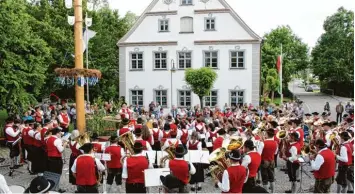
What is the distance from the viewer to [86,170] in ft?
24.7

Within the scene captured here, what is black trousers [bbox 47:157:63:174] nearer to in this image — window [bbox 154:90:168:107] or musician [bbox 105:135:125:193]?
musician [bbox 105:135:125:193]

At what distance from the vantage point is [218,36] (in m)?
30.0

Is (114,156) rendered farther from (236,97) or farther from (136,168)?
(236,97)

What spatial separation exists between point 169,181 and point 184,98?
24165mm

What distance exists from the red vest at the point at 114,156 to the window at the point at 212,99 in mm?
21701

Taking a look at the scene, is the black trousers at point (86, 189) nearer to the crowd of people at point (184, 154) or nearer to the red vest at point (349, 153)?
the crowd of people at point (184, 154)

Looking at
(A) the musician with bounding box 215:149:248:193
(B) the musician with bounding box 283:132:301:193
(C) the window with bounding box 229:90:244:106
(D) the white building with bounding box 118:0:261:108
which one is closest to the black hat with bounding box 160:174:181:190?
(A) the musician with bounding box 215:149:248:193

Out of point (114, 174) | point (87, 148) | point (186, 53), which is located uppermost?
point (186, 53)

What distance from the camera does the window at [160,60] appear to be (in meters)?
30.9

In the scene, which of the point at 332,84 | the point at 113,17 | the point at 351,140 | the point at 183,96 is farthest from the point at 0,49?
the point at 332,84

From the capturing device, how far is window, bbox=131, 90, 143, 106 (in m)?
31.5

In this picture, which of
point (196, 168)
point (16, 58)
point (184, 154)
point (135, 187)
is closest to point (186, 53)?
point (16, 58)

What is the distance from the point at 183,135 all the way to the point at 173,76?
19529mm

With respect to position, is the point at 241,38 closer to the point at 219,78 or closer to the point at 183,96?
the point at 219,78
